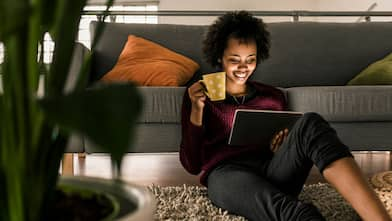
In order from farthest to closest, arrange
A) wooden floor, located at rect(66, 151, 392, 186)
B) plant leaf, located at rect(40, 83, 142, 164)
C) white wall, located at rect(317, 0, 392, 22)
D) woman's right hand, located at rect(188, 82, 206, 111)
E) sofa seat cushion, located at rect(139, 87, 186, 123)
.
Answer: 1. white wall, located at rect(317, 0, 392, 22)
2. wooden floor, located at rect(66, 151, 392, 186)
3. sofa seat cushion, located at rect(139, 87, 186, 123)
4. woman's right hand, located at rect(188, 82, 206, 111)
5. plant leaf, located at rect(40, 83, 142, 164)

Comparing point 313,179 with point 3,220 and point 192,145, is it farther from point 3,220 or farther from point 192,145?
point 3,220

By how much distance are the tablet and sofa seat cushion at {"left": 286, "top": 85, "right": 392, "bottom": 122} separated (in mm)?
501

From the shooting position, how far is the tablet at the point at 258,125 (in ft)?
5.02

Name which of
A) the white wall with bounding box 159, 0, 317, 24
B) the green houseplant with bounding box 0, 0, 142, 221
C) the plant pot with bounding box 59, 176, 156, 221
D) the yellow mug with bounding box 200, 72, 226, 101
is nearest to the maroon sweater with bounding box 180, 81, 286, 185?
the yellow mug with bounding box 200, 72, 226, 101

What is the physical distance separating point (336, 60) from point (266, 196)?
161 centimetres

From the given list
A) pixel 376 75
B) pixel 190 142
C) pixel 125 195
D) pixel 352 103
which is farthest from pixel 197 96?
pixel 376 75

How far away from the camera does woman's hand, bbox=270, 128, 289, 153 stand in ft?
5.39

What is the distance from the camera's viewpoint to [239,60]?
5.70 ft

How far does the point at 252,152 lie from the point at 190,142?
0.21 metres

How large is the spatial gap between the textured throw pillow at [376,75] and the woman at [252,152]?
32.7 inches

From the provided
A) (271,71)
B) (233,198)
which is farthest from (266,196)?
(271,71)

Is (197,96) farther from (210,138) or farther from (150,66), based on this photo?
(150,66)

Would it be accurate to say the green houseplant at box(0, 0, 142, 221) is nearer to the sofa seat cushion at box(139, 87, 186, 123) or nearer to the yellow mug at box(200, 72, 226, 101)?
the yellow mug at box(200, 72, 226, 101)

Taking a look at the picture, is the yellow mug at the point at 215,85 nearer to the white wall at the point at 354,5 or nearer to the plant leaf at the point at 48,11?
the plant leaf at the point at 48,11
